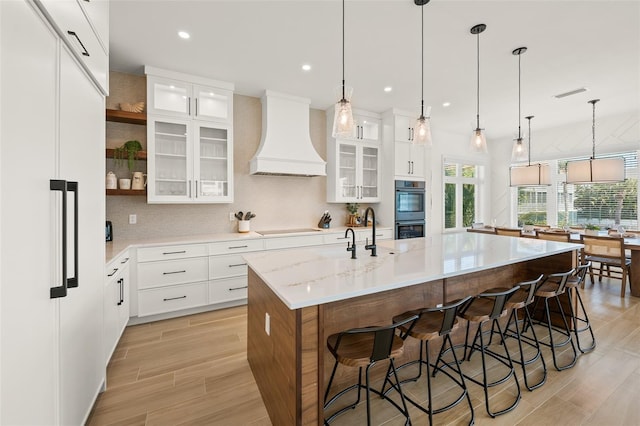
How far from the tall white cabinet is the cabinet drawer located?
1377 millimetres

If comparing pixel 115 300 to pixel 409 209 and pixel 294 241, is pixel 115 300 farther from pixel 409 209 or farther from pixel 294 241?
pixel 409 209

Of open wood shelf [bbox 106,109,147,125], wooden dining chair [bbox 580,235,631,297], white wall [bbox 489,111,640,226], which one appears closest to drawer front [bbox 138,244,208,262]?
open wood shelf [bbox 106,109,147,125]

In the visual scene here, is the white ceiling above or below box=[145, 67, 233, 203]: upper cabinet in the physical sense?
above

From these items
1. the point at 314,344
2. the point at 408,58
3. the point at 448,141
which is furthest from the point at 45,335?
the point at 448,141

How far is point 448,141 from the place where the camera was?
243 inches

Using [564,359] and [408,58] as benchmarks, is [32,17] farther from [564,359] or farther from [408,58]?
[564,359]

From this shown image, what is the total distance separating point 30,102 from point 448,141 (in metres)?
6.53

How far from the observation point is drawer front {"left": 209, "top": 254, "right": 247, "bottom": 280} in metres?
3.39

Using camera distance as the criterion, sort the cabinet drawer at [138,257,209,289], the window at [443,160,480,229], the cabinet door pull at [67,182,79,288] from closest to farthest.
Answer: the cabinet door pull at [67,182,79,288]
the cabinet drawer at [138,257,209,289]
the window at [443,160,480,229]

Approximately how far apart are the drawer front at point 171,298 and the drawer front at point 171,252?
35cm

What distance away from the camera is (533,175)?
4.80m

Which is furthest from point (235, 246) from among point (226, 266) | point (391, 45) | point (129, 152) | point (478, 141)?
point (478, 141)

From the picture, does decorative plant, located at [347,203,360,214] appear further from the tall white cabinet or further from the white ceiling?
the tall white cabinet

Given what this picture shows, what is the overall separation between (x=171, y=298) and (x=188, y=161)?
1633 mm
